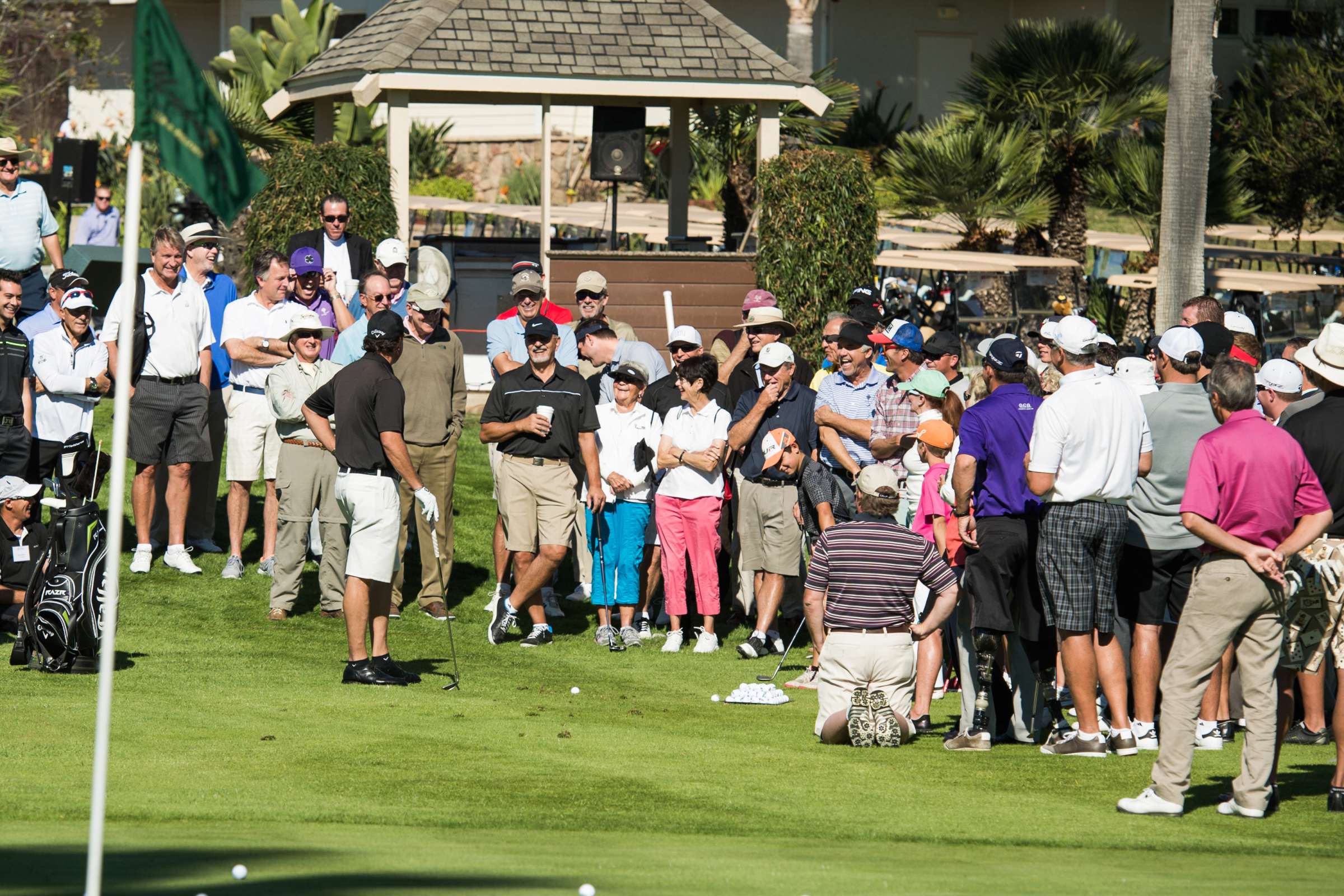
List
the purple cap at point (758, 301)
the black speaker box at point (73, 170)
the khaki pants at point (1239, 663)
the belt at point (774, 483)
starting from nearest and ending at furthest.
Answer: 1. the khaki pants at point (1239, 663)
2. the belt at point (774, 483)
3. the purple cap at point (758, 301)
4. the black speaker box at point (73, 170)

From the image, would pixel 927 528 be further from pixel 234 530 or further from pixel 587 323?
pixel 234 530

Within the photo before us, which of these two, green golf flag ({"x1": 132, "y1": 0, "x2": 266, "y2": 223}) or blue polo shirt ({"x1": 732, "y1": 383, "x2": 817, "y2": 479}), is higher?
Answer: green golf flag ({"x1": 132, "y1": 0, "x2": 266, "y2": 223})

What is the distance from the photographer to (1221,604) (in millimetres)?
6918

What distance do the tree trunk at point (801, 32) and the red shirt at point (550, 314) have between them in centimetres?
1034

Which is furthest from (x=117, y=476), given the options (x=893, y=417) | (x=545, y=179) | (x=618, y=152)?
(x=618, y=152)

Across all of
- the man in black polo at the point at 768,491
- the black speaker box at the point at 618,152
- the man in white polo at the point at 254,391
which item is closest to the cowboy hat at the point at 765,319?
the man in black polo at the point at 768,491

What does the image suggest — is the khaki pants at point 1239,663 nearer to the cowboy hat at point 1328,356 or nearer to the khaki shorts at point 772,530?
the cowboy hat at point 1328,356

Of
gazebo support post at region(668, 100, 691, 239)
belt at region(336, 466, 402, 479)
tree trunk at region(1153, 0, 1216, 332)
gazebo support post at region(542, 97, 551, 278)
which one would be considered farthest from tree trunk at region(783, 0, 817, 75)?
belt at region(336, 466, 402, 479)

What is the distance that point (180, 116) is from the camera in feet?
17.3

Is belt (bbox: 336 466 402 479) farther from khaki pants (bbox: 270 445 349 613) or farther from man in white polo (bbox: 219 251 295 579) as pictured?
man in white polo (bbox: 219 251 295 579)

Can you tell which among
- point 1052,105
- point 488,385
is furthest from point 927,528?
point 1052,105

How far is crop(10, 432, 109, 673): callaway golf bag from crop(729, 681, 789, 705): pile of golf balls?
3.60 metres

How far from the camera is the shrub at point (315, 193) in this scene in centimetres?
1467

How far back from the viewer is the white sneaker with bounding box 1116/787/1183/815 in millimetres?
6891
